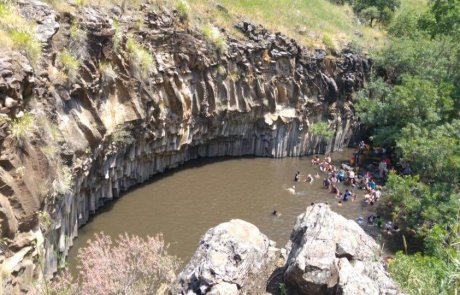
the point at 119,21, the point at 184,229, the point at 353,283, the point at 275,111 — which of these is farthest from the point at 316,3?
the point at 353,283

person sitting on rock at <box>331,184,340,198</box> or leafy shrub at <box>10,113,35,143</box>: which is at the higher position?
leafy shrub at <box>10,113,35,143</box>

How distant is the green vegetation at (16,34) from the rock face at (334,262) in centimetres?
1130

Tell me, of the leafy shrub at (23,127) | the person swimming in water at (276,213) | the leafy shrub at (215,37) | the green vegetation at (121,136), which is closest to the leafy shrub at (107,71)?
the green vegetation at (121,136)

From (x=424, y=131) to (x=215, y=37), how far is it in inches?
638

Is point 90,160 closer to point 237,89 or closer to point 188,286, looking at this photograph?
point 188,286

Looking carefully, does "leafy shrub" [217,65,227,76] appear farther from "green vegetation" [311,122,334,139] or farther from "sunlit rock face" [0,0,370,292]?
"green vegetation" [311,122,334,139]

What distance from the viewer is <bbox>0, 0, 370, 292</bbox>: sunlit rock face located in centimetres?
1356

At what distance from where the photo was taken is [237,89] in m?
33.3

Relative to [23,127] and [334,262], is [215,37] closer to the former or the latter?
[23,127]

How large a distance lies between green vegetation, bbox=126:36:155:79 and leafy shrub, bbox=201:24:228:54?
602cm

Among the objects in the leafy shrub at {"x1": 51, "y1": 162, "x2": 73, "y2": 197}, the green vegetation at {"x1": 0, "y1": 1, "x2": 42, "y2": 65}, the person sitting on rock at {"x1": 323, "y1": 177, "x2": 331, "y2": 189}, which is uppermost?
the green vegetation at {"x1": 0, "y1": 1, "x2": 42, "y2": 65}

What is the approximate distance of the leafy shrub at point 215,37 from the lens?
30325 mm

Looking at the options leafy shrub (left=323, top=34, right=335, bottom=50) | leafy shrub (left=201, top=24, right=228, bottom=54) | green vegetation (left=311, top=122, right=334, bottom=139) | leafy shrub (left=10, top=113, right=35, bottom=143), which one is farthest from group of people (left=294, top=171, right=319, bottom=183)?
leafy shrub (left=10, top=113, right=35, bottom=143)

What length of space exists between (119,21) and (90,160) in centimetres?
867
